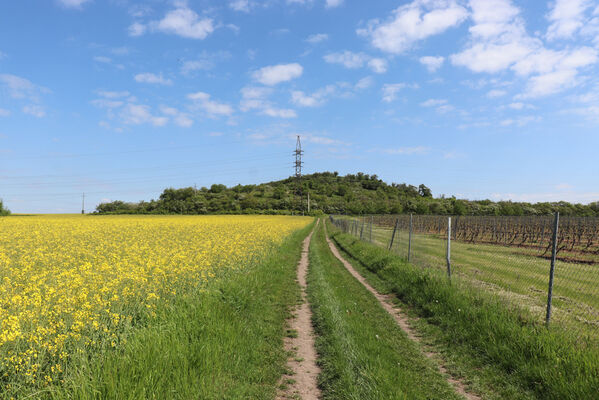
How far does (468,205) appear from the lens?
360 feet

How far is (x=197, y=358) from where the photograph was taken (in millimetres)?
4340

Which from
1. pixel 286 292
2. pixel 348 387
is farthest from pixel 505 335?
pixel 286 292

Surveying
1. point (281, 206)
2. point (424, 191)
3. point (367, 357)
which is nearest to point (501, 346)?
point (367, 357)

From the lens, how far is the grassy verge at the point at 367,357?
4078 mm

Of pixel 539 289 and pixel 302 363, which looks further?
pixel 539 289

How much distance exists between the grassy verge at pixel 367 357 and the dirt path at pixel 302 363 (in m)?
0.14

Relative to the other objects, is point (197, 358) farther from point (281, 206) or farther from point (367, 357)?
Result: point (281, 206)

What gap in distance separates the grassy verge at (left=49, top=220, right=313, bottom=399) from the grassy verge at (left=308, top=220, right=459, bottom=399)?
87 centimetres

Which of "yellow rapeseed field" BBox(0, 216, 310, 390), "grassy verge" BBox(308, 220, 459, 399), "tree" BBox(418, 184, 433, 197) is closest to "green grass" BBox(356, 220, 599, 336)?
"grassy verge" BBox(308, 220, 459, 399)

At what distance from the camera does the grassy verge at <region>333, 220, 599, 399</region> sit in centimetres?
415

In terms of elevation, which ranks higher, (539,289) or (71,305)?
(71,305)

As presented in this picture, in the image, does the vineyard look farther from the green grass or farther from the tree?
the tree

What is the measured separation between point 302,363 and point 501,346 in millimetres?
3386

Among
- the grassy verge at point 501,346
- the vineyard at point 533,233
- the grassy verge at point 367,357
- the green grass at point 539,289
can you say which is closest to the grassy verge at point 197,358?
the grassy verge at point 367,357
